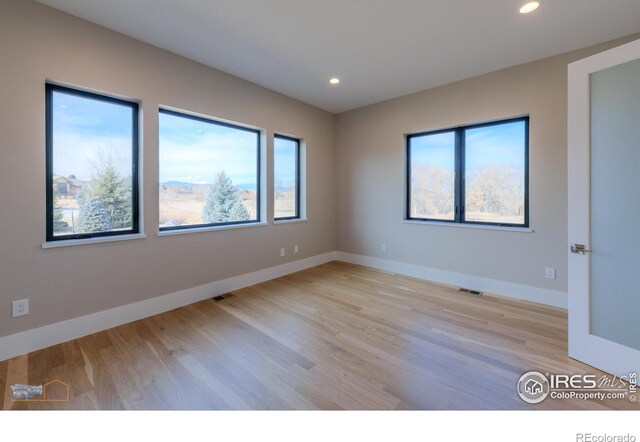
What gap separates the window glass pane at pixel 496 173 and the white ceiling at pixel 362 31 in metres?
0.81

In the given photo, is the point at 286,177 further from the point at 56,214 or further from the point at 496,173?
the point at 496,173

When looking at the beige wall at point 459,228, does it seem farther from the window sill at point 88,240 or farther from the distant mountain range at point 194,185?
the window sill at point 88,240

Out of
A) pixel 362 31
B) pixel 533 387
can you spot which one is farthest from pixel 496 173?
pixel 533 387

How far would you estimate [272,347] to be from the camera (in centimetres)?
230

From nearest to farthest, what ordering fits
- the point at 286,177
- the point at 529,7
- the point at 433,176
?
the point at 529,7 → the point at 433,176 → the point at 286,177

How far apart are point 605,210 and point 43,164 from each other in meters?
4.38

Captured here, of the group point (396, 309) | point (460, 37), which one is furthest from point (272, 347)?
point (460, 37)

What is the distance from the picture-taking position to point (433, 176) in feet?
13.7

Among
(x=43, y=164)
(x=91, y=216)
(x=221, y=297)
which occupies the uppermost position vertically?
(x=43, y=164)

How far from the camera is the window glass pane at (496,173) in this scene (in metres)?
3.43

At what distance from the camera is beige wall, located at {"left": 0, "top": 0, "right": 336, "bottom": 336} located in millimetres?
2133
